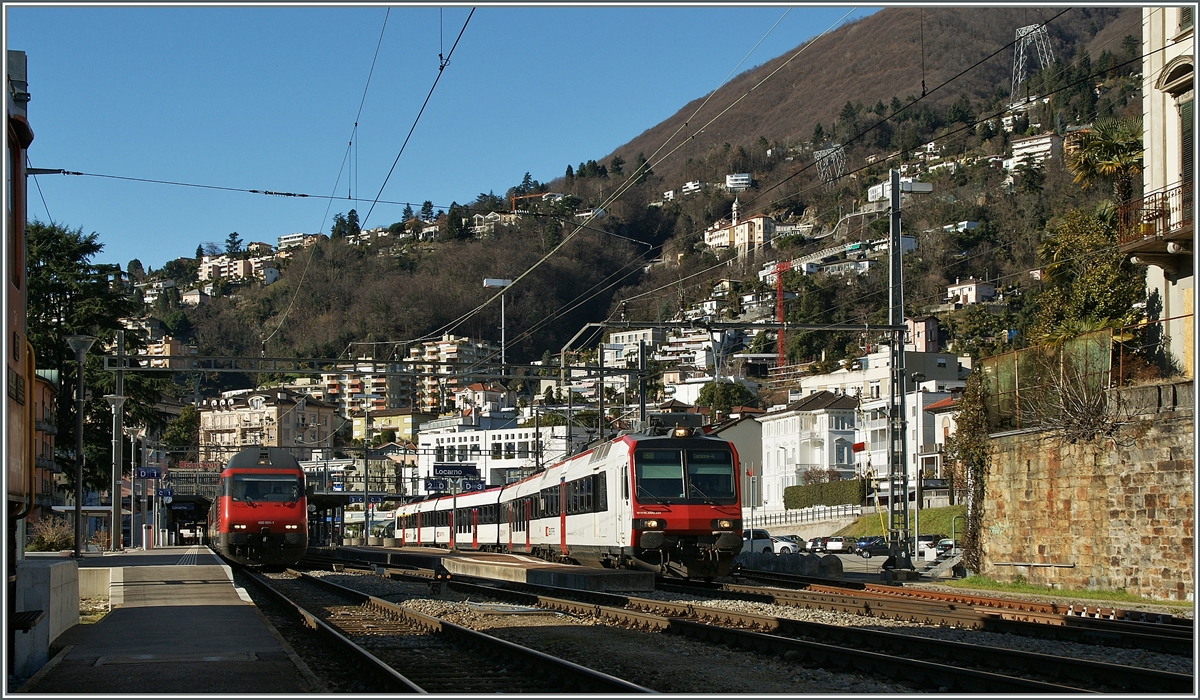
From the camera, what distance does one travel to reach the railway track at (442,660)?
1054cm

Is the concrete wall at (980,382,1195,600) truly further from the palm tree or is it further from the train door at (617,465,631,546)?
the palm tree

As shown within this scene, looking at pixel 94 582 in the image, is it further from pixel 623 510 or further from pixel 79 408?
pixel 623 510

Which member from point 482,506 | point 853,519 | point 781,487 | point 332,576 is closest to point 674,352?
point 781,487

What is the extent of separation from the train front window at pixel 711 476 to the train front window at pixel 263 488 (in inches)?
533

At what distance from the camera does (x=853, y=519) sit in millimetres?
68812

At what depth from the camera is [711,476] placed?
24.3 metres

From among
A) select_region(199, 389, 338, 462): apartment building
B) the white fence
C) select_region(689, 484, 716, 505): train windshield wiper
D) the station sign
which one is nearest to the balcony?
select_region(689, 484, 716, 505): train windshield wiper

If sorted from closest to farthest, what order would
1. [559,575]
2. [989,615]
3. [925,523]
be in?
1. [989,615]
2. [559,575]
3. [925,523]

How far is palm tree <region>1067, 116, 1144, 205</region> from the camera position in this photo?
31375 millimetres

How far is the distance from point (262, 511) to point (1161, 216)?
22746 mm

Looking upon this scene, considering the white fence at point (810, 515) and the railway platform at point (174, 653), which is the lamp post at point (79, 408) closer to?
the railway platform at point (174, 653)

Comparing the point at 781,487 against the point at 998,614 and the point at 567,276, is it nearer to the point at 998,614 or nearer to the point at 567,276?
the point at 567,276

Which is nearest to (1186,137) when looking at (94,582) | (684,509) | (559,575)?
(684,509)

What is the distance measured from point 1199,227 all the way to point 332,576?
24717mm
